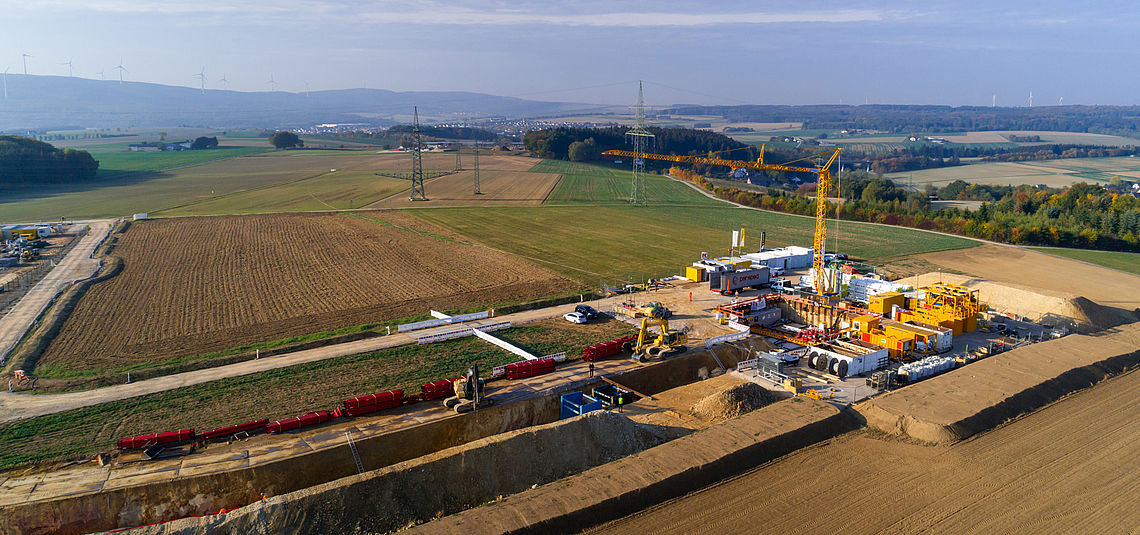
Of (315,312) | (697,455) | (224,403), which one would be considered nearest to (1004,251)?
(697,455)

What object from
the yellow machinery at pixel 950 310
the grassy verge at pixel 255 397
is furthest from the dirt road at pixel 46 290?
the yellow machinery at pixel 950 310

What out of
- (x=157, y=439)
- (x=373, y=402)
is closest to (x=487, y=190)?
(x=373, y=402)

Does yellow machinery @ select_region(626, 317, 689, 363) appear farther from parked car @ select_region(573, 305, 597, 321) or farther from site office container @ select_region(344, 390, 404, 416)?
site office container @ select_region(344, 390, 404, 416)

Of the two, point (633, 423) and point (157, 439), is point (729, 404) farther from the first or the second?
point (157, 439)

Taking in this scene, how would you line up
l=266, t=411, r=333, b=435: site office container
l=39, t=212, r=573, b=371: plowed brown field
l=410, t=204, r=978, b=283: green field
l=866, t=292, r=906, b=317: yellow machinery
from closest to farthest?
l=266, t=411, r=333, b=435: site office container
l=39, t=212, r=573, b=371: plowed brown field
l=866, t=292, r=906, b=317: yellow machinery
l=410, t=204, r=978, b=283: green field

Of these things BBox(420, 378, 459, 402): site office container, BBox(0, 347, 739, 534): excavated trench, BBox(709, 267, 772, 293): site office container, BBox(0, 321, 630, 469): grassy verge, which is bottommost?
BBox(0, 347, 739, 534): excavated trench

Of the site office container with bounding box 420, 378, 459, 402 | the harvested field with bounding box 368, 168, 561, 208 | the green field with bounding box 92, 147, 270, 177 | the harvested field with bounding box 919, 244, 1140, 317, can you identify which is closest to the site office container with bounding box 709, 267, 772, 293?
the harvested field with bounding box 919, 244, 1140, 317

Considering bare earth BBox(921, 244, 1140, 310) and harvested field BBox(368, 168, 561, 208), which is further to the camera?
harvested field BBox(368, 168, 561, 208)
